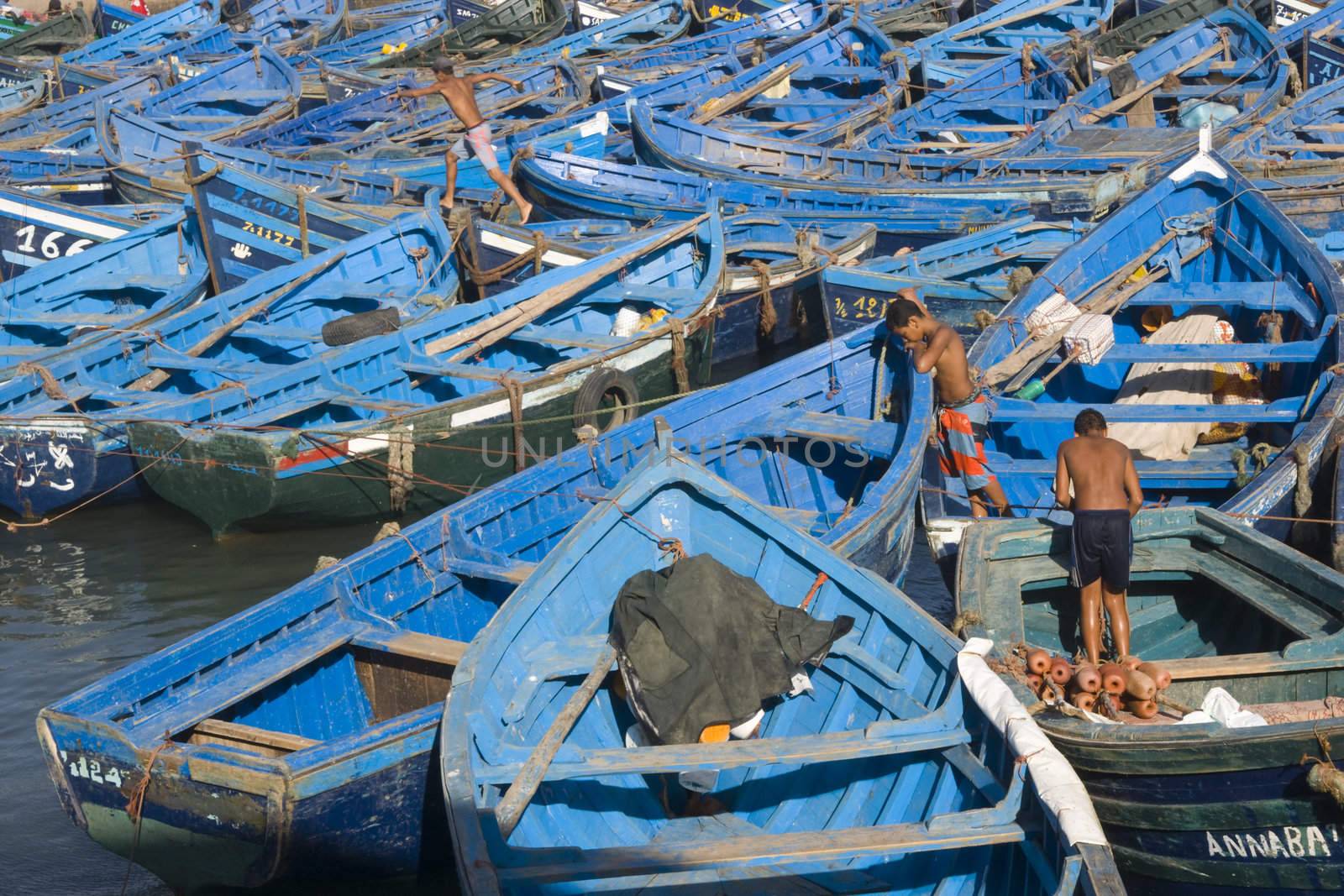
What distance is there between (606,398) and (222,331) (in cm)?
362

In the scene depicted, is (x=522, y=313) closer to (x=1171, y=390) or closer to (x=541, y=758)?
(x=1171, y=390)

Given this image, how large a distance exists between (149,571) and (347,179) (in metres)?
7.66

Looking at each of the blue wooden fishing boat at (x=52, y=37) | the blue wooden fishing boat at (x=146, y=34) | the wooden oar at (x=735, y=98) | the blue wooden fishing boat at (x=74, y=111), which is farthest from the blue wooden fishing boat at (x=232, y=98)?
the blue wooden fishing boat at (x=52, y=37)

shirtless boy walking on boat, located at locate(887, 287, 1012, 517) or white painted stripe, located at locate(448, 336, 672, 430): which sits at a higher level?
shirtless boy walking on boat, located at locate(887, 287, 1012, 517)

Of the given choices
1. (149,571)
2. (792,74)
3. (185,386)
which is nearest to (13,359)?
(185,386)

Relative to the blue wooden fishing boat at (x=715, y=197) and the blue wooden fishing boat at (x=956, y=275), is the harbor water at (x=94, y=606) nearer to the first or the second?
the blue wooden fishing boat at (x=956, y=275)

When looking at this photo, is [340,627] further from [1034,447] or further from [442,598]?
[1034,447]

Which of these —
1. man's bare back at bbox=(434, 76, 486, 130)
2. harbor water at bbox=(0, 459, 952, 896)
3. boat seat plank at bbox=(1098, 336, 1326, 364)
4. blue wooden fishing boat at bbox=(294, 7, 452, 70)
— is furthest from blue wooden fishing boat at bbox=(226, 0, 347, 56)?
boat seat plank at bbox=(1098, 336, 1326, 364)

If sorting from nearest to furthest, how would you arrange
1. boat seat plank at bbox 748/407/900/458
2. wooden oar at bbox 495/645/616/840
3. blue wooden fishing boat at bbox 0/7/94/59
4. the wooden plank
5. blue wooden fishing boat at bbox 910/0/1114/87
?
1. wooden oar at bbox 495/645/616/840
2. the wooden plank
3. boat seat plank at bbox 748/407/900/458
4. blue wooden fishing boat at bbox 910/0/1114/87
5. blue wooden fishing boat at bbox 0/7/94/59

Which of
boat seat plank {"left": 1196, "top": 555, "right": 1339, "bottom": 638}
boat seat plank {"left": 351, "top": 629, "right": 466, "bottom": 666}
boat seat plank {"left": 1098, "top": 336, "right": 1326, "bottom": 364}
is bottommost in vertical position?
boat seat plank {"left": 1196, "top": 555, "right": 1339, "bottom": 638}

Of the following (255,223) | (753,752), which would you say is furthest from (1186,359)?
(255,223)

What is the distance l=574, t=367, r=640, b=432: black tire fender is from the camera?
11.9 meters

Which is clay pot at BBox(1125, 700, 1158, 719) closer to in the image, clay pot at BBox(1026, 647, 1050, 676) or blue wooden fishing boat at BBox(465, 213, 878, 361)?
clay pot at BBox(1026, 647, 1050, 676)

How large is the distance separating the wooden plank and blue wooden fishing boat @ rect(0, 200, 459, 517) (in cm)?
522
